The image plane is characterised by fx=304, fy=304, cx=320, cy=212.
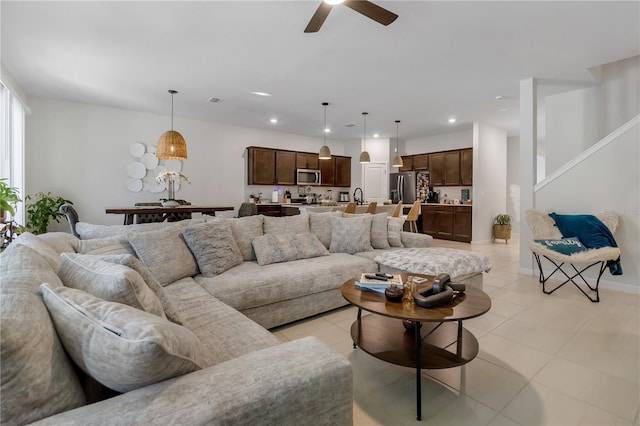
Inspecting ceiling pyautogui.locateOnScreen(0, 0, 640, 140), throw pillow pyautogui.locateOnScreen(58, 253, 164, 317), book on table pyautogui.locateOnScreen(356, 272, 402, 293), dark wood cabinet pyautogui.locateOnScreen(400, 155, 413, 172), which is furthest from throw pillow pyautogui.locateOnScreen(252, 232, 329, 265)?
dark wood cabinet pyautogui.locateOnScreen(400, 155, 413, 172)

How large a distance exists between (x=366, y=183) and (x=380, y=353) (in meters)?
6.93

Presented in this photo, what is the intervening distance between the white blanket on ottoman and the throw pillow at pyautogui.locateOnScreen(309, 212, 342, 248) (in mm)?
691

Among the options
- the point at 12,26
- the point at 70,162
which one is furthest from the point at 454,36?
the point at 70,162

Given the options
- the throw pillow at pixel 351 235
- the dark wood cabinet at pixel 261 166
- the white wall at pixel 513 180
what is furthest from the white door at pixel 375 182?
the throw pillow at pixel 351 235

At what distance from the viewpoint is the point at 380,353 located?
5.92 feet

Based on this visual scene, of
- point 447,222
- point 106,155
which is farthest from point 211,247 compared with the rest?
point 447,222

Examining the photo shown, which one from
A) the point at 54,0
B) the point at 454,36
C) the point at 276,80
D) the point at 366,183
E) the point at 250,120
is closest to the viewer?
the point at 54,0

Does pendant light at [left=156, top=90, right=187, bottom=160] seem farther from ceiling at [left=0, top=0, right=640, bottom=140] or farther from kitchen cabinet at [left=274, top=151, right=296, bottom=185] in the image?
kitchen cabinet at [left=274, top=151, right=296, bottom=185]

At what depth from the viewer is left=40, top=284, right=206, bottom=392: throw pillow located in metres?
0.72

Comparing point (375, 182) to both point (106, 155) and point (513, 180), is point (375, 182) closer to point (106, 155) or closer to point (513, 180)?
point (513, 180)

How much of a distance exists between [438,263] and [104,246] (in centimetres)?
278

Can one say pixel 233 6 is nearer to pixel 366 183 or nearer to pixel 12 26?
pixel 12 26

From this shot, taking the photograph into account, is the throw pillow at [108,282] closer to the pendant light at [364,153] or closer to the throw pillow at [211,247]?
the throw pillow at [211,247]

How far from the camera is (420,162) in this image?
817 centimetres
